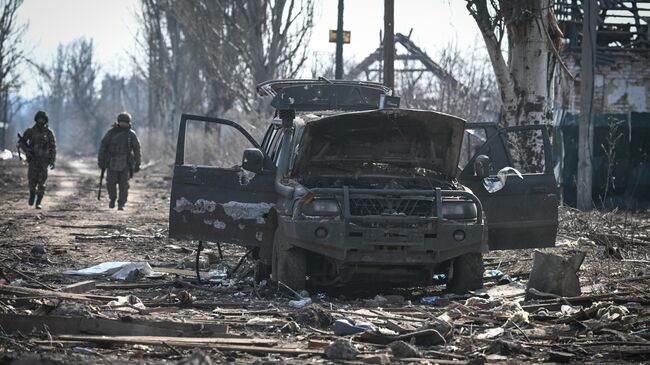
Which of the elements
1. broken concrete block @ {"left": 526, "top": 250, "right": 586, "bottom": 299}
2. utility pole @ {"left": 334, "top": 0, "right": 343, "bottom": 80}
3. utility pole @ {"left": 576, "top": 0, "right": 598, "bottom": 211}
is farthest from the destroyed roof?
utility pole @ {"left": 334, "top": 0, "right": 343, "bottom": 80}

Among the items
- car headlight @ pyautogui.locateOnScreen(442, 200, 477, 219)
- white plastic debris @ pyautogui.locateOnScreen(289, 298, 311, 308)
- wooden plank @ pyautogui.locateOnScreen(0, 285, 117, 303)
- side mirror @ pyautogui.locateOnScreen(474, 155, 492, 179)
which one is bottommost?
white plastic debris @ pyautogui.locateOnScreen(289, 298, 311, 308)

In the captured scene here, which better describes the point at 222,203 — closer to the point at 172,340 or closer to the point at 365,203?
the point at 365,203

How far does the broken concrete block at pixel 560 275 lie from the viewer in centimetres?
906

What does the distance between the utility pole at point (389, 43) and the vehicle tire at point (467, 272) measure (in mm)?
10204

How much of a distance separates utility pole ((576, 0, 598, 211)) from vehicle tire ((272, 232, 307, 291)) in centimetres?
1110

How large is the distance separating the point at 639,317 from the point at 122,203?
13945 millimetres

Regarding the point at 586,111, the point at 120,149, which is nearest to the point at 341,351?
the point at 120,149

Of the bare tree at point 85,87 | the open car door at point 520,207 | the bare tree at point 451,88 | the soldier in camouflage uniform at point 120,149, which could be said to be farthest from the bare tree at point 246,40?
the bare tree at point 85,87

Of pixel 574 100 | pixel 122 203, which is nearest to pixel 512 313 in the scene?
pixel 122 203

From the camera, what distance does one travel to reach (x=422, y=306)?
9.00 meters

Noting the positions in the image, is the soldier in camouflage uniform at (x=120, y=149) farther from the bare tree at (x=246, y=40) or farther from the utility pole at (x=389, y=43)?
the bare tree at (x=246, y=40)

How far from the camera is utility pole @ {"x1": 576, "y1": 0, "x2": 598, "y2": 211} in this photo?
1916 centimetres

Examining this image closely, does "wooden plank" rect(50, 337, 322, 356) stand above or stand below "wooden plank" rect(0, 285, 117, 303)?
below

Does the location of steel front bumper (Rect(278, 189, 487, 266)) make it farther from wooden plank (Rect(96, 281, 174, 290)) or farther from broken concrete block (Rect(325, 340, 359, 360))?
broken concrete block (Rect(325, 340, 359, 360))
